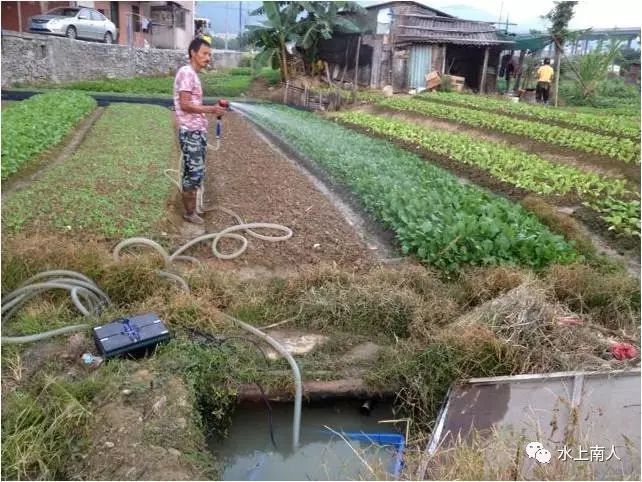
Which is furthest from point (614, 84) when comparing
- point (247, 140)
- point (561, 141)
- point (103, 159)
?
point (103, 159)

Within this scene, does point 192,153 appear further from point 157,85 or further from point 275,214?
point 157,85

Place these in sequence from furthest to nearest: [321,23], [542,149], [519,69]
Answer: [519,69] → [321,23] → [542,149]

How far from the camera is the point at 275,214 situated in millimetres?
7238

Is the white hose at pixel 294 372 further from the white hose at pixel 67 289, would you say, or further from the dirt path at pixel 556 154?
the dirt path at pixel 556 154

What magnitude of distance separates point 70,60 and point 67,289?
72.2 feet

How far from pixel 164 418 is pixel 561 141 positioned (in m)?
11.1

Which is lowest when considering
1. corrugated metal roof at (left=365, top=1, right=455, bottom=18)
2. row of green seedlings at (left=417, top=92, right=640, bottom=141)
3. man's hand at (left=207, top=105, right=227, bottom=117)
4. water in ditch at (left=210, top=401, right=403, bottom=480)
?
water in ditch at (left=210, top=401, right=403, bottom=480)

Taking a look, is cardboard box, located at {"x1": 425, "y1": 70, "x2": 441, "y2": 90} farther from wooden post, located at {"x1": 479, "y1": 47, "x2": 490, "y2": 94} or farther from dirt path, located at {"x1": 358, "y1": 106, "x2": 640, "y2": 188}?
dirt path, located at {"x1": 358, "y1": 106, "x2": 640, "y2": 188}

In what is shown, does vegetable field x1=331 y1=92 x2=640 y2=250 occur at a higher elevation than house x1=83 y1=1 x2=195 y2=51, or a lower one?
lower

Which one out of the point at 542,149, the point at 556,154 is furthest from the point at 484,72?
the point at 556,154

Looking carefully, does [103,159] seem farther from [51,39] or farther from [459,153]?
[51,39]

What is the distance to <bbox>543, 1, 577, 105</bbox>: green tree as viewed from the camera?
23041mm

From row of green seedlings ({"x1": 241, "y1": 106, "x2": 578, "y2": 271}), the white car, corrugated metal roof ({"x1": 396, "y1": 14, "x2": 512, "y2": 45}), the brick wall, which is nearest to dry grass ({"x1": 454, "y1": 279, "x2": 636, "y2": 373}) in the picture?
row of green seedlings ({"x1": 241, "y1": 106, "x2": 578, "y2": 271})

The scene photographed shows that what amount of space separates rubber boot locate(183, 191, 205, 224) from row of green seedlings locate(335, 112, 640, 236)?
515cm
